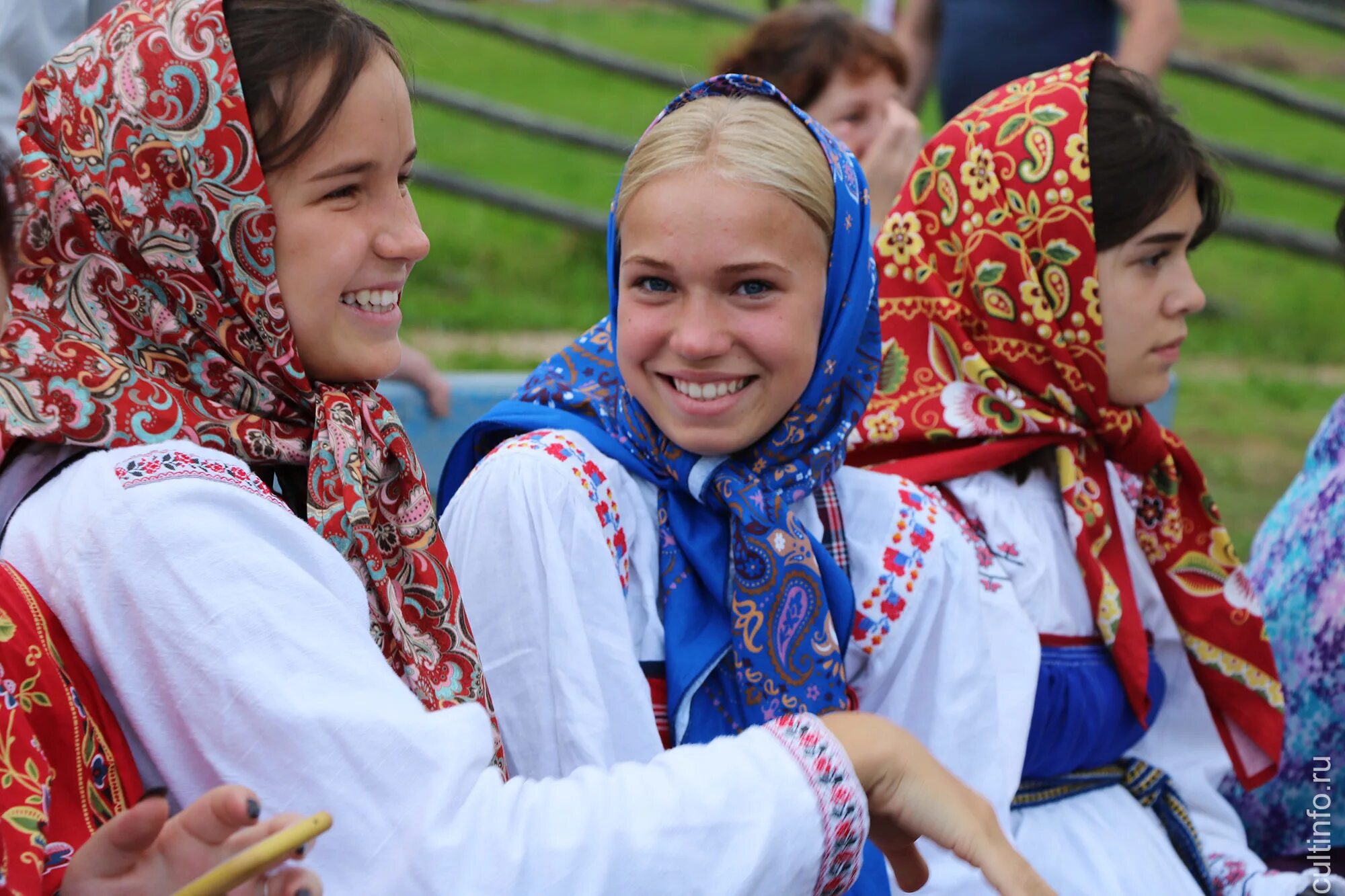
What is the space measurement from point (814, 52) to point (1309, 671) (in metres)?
2.36

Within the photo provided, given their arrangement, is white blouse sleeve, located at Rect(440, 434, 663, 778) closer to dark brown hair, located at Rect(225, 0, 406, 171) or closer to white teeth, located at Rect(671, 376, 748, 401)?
white teeth, located at Rect(671, 376, 748, 401)

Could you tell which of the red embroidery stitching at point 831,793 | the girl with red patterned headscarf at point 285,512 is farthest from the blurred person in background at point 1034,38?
the red embroidery stitching at point 831,793

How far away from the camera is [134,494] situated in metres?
1.66

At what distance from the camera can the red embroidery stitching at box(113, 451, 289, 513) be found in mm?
1691

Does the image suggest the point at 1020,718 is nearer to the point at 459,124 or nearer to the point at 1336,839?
the point at 1336,839

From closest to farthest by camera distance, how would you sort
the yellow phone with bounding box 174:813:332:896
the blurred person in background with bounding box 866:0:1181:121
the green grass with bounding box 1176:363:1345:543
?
the yellow phone with bounding box 174:813:332:896
the blurred person in background with bounding box 866:0:1181:121
the green grass with bounding box 1176:363:1345:543

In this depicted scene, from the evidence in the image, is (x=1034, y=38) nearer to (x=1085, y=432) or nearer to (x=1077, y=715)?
(x=1085, y=432)

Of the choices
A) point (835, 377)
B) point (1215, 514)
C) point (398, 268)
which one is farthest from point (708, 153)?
point (1215, 514)

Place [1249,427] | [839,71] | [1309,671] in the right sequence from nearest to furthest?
1. [1309,671]
2. [839,71]
3. [1249,427]

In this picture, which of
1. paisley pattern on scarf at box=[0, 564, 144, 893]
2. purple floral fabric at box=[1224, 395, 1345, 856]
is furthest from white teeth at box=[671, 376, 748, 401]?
purple floral fabric at box=[1224, 395, 1345, 856]

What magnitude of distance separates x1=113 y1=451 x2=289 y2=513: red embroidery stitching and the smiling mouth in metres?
0.80

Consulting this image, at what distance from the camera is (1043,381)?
2.97m

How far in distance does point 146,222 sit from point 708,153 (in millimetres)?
922

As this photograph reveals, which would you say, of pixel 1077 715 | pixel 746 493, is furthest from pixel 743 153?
A: pixel 1077 715
